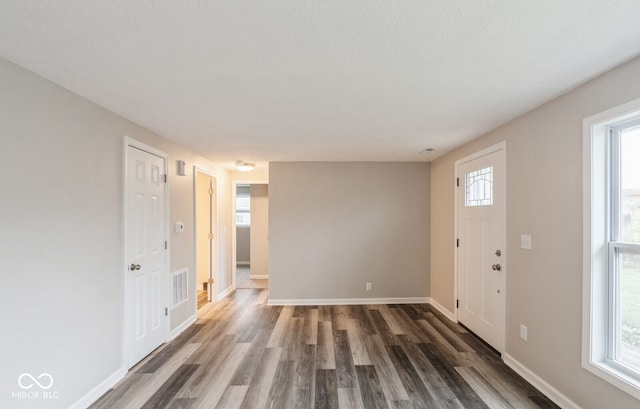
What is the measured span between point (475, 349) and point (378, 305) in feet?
5.55

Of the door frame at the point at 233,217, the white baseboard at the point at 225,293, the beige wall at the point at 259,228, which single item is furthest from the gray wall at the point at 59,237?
the beige wall at the point at 259,228

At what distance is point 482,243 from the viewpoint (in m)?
3.21

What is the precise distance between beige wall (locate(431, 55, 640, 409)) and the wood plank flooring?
37cm

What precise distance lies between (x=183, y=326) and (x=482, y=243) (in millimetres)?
3773

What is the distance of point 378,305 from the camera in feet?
15.0

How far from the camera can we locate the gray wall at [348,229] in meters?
4.64

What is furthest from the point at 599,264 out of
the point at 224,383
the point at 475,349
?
the point at 224,383

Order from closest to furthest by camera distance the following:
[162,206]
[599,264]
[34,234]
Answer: [34,234], [599,264], [162,206]

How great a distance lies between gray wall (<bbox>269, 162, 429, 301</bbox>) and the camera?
4645mm

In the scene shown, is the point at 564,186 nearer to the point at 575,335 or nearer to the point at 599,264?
the point at 599,264

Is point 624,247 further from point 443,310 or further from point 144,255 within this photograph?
point 144,255

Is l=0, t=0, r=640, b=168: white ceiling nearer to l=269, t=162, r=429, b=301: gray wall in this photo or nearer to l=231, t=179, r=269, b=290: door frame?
l=269, t=162, r=429, b=301: gray wall

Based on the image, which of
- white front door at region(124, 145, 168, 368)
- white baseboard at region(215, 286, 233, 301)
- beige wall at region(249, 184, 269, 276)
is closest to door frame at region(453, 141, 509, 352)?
white front door at region(124, 145, 168, 368)

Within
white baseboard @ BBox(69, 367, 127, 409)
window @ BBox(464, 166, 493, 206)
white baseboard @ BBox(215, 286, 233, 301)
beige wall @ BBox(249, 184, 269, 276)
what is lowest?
white baseboard @ BBox(215, 286, 233, 301)
